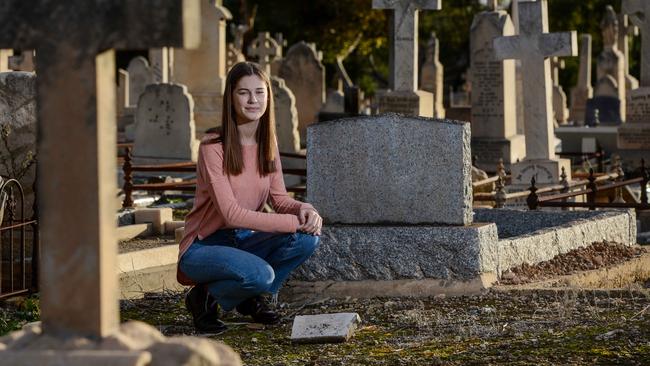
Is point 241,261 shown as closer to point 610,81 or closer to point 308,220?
point 308,220

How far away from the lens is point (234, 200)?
6.84 m

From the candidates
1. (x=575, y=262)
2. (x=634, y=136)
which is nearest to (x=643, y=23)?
(x=634, y=136)

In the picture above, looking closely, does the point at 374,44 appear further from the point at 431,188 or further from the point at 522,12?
the point at 431,188

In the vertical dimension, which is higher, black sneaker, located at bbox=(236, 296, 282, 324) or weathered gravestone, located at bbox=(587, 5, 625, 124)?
weathered gravestone, located at bbox=(587, 5, 625, 124)

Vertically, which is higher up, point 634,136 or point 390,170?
point 634,136

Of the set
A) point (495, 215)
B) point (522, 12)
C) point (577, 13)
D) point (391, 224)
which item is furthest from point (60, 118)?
point (577, 13)

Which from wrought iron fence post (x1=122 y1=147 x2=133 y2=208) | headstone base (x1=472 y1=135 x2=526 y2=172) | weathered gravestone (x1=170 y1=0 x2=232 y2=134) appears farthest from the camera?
weathered gravestone (x1=170 y1=0 x2=232 y2=134)

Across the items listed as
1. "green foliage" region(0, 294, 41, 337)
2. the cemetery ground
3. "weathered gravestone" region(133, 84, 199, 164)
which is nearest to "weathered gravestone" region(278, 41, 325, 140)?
"weathered gravestone" region(133, 84, 199, 164)

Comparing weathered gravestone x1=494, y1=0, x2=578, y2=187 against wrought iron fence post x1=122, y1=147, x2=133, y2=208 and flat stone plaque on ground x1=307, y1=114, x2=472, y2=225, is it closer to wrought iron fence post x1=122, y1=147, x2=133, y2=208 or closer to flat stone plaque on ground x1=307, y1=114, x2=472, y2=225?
wrought iron fence post x1=122, y1=147, x2=133, y2=208

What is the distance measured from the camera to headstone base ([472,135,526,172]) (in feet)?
78.4

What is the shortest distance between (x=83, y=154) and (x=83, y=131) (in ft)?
0.20

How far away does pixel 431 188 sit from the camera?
27.5 feet

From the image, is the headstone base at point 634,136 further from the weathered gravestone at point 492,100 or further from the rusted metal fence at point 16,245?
the rusted metal fence at point 16,245

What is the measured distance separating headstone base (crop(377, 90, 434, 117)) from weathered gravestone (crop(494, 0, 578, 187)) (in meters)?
4.62
